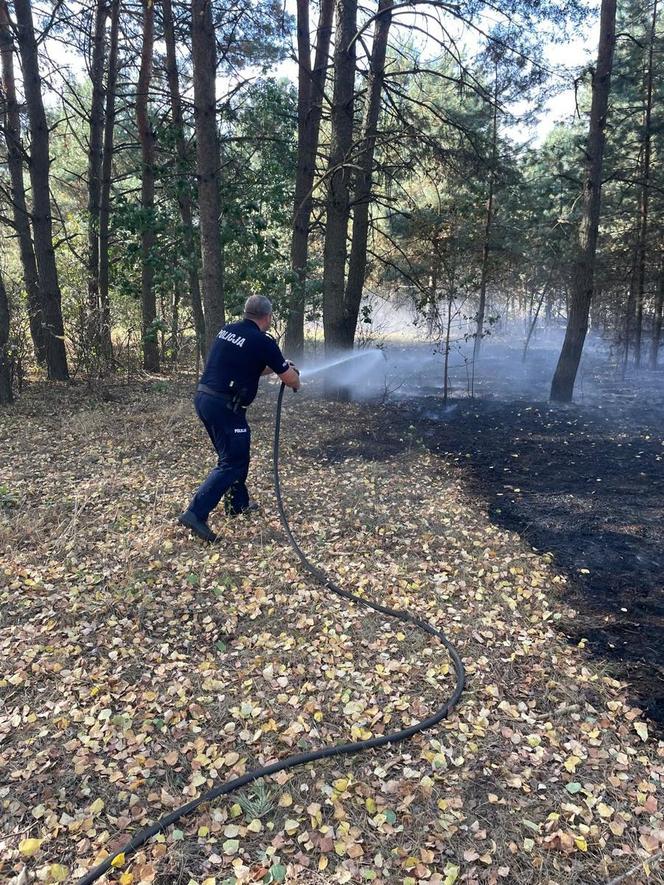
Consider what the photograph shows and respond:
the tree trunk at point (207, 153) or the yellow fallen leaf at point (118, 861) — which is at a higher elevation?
the tree trunk at point (207, 153)

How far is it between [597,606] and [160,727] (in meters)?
3.30

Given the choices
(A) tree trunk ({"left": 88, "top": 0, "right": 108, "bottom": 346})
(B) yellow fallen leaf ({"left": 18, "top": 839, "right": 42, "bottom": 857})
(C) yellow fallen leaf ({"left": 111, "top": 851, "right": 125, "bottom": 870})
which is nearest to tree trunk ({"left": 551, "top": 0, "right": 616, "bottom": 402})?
(A) tree trunk ({"left": 88, "top": 0, "right": 108, "bottom": 346})

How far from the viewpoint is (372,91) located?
1109cm

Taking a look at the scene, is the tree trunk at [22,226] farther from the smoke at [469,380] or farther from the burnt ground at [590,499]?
the burnt ground at [590,499]

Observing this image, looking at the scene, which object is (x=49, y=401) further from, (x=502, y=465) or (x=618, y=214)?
(x=618, y=214)

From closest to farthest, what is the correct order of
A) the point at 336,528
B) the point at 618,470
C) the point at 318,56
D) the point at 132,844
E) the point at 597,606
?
the point at 132,844 < the point at 597,606 < the point at 336,528 < the point at 618,470 < the point at 318,56

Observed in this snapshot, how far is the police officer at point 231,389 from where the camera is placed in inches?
201

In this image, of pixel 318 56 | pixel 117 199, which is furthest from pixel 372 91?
pixel 117 199

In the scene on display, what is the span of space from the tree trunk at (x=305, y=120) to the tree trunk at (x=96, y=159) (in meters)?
3.93

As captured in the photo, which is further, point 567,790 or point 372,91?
point 372,91

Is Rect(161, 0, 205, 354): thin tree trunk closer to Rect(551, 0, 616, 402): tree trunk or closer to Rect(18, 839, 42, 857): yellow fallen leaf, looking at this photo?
Rect(551, 0, 616, 402): tree trunk

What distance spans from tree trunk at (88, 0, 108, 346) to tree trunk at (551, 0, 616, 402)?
9635mm

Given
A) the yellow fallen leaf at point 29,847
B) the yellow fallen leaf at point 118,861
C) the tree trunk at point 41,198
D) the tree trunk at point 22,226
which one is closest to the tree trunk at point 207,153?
the tree trunk at point 41,198

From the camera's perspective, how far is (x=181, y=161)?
10.3 meters
